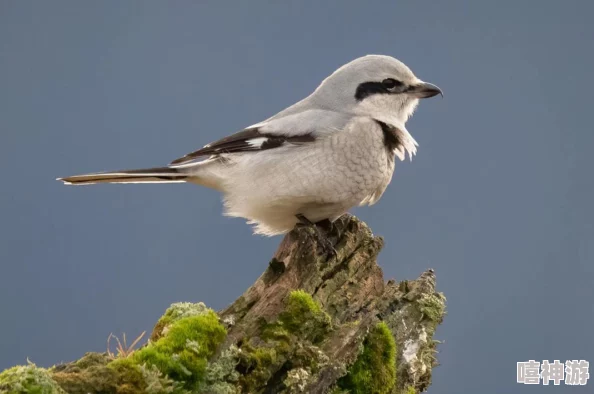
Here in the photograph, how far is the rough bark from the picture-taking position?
3.83m

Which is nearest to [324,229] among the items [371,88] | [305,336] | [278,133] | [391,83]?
[278,133]

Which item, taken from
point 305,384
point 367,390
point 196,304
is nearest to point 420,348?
point 367,390

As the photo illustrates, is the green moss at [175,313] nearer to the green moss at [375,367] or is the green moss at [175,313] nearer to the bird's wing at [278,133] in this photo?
the green moss at [375,367]

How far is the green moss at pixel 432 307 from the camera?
16.5 ft

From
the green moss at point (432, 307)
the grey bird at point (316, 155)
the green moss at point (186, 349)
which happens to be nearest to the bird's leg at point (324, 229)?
the grey bird at point (316, 155)

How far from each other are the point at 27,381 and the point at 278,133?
268 cm

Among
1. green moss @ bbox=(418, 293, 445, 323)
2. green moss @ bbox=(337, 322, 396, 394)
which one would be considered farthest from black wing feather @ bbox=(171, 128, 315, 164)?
green moss @ bbox=(337, 322, 396, 394)

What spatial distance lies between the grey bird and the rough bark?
A: 10.9 inches

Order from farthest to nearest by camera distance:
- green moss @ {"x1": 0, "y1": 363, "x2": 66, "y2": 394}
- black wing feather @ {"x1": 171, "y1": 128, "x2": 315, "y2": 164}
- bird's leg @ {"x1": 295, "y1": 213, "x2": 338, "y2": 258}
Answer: black wing feather @ {"x1": 171, "y1": 128, "x2": 315, "y2": 164}
bird's leg @ {"x1": 295, "y1": 213, "x2": 338, "y2": 258}
green moss @ {"x1": 0, "y1": 363, "x2": 66, "y2": 394}

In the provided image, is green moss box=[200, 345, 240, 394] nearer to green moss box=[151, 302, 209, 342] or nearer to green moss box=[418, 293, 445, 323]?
green moss box=[151, 302, 209, 342]

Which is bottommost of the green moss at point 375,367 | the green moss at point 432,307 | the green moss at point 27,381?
the green moss at point 27,381

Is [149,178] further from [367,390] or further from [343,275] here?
[367,390]

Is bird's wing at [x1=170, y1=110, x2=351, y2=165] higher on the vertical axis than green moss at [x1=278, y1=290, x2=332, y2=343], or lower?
higher

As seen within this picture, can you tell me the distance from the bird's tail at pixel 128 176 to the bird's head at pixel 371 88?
46.7 inches
